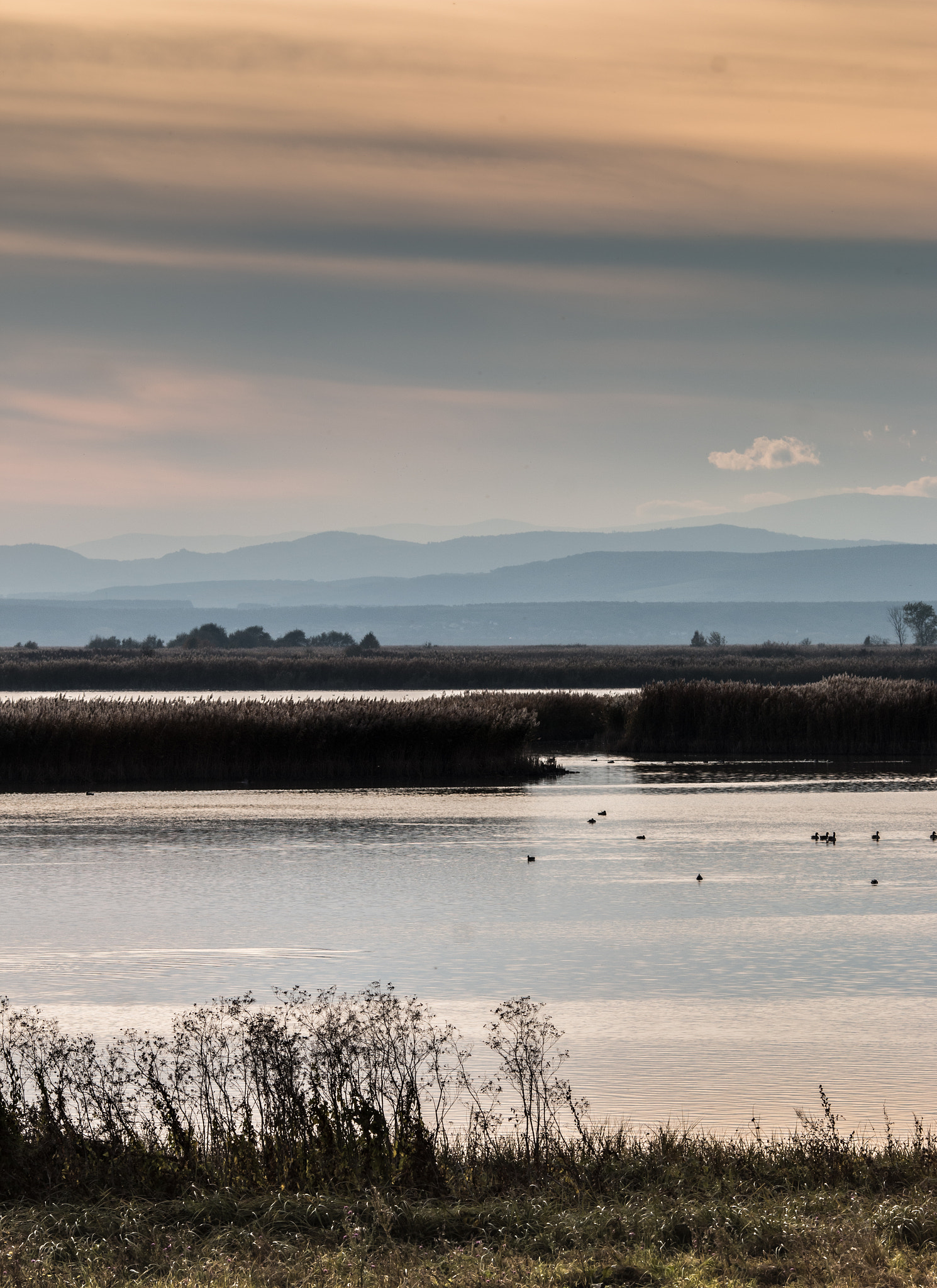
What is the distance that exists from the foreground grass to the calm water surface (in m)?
2.87

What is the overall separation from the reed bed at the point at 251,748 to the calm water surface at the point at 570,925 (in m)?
5.34

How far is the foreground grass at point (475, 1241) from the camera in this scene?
785 cm

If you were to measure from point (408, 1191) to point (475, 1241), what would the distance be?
41.9 inches

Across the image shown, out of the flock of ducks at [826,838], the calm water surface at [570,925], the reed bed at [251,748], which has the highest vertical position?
the reed bed at [251,748]

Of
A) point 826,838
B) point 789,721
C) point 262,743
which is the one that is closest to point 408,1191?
point 826,838

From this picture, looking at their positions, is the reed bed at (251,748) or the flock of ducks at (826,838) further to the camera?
the reed bed at (251,748)

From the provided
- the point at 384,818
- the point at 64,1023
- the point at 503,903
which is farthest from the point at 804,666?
the point at 64,1023

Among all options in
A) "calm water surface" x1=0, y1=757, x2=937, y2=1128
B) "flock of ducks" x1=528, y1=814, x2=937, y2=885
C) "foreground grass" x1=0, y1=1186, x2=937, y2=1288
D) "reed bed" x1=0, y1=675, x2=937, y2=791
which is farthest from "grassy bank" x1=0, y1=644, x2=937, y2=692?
"foreground grass" x1=0, y1=1186, x2=937, y2=1288

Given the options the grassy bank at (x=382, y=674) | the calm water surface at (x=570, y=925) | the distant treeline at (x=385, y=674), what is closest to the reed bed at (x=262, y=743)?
the calm water surface at (x=570, y=925)

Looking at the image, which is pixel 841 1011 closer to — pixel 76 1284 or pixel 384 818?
pixel 76 1284

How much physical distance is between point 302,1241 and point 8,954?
36.7 feet

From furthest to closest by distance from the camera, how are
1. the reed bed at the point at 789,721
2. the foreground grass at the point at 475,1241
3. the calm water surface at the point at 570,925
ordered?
the reed bed at the point at 789,721 < the calm water surface at the point at 570,925 < the foreground grass at the point at 475,1241

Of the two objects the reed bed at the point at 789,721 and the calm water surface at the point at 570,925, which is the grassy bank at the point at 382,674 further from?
the calm water surface at the point at 570,925

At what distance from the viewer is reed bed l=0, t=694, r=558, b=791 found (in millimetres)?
41562
